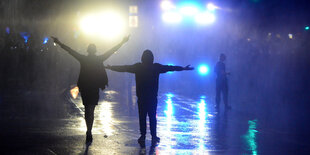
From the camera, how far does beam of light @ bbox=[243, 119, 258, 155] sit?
799cm

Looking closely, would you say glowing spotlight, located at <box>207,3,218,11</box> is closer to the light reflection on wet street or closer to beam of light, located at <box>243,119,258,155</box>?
the light reflection on wet street

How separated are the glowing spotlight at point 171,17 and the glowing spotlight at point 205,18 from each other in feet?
4.33

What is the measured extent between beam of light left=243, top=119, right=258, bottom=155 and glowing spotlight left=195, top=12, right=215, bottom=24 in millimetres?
19966

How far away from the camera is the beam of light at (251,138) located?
7987 millimetres

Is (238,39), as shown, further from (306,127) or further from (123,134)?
(123,134)

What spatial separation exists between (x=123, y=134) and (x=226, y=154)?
2.68 m

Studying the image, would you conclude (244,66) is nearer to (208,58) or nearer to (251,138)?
(208,58)

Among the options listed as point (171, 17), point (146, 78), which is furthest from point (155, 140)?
point (171, 17)

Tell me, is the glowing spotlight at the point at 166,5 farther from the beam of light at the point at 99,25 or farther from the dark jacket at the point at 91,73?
the dark jacket at the point at 91,73

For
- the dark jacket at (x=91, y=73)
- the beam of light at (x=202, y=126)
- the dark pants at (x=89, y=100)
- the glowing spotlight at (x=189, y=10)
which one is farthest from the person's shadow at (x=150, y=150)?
the glowing spotlight at (x=189, y=10)

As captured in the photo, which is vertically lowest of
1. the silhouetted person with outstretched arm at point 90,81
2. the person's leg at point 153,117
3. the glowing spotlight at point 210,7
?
the person's leg at point 153,117

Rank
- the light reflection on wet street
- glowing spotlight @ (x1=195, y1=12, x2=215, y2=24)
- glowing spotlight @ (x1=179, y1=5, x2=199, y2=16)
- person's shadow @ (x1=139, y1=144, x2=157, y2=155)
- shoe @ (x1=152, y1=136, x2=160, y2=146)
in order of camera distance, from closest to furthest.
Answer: person's shadow @ (x1=139, y1=144, x2=157, y2=155) → the light reflection on wet street → shoe @ (x1=152, y1=136, x2=160, y2=146) → glowing spotlight @ (x1=195, y1=12, x2=215, y2=24) → glowing spotlight @ (x1=179, y1=5, x2=199, y2=16)

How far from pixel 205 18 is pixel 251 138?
23019mm

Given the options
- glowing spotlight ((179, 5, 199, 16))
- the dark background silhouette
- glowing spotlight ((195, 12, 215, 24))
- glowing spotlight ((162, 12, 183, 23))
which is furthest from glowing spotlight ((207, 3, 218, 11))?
the dark background silhouette
